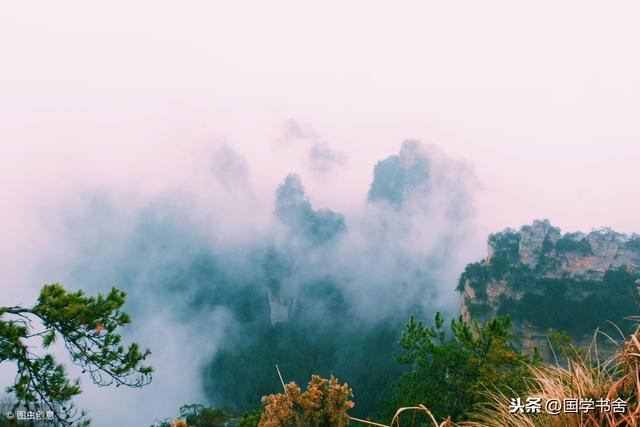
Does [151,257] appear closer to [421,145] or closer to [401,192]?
[401,192]

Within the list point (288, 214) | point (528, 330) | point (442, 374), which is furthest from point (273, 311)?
point (442, 374)

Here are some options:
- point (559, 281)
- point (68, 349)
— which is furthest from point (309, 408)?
point (559, 281)

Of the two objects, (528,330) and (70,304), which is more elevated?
(528,330)

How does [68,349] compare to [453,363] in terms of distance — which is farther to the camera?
[453,363]

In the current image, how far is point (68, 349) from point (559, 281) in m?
44.2

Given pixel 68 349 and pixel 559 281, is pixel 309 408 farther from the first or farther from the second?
pixel 559 281

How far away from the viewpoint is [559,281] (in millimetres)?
37094

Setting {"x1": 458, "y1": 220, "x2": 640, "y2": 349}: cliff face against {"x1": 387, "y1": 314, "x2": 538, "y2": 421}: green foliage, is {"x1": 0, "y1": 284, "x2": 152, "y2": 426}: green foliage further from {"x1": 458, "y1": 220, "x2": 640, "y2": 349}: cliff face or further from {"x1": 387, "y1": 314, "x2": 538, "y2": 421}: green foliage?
{"x1": 458, "y1": 220, "x2": 640, "y2": 349}: cliff face

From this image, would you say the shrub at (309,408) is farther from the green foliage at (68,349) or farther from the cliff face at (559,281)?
the cliff face at (559,281)

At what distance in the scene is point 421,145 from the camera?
9225 centimetres

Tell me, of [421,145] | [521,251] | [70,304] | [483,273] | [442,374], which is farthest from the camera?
[421,145]

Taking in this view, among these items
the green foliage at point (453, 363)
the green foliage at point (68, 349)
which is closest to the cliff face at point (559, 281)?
the green foliage at point (453, 363)

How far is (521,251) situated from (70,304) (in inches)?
1716

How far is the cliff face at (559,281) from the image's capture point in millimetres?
34656
